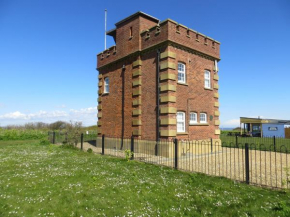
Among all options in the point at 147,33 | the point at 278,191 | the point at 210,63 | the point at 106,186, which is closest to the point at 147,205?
the point at 106,186

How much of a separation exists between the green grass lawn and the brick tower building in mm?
6719

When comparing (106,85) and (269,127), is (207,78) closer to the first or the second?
(106,85)

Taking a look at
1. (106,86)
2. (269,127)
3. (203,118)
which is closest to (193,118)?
(203,118)

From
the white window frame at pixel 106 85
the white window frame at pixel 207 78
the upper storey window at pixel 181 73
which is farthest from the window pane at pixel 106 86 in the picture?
the white window frame at pixel 207 78

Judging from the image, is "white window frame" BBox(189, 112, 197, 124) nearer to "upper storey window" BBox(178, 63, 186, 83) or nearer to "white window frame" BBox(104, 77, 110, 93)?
"upper storey window" BBox(178, 63, 186, 83)

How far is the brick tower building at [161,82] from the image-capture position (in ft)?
48.8

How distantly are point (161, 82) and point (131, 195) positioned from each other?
9.86 meters

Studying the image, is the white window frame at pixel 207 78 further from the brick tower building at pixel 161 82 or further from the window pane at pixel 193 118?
the window pane at pixel 193 118

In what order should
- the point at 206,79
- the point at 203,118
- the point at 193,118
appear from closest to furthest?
the point at 193,118 → the point at 203,118 → the point at 206,79

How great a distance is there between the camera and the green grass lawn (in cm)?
536

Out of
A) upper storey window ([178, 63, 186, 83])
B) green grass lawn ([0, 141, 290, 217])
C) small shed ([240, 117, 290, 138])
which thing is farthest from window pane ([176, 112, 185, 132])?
small shed ([240, 117, 290, 138])

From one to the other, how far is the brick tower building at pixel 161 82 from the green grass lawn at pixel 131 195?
22.0 ft

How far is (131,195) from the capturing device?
6.41 metres

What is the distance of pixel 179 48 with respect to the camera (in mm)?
15609
